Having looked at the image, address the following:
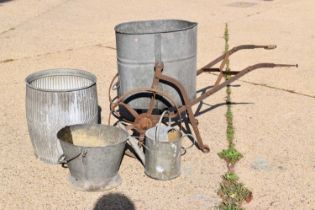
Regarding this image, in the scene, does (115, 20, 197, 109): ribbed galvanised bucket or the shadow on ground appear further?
(115, 20, 197, 109): ribbed galvanised bucket

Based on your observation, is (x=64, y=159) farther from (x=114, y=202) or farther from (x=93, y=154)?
(x=114, y=202)

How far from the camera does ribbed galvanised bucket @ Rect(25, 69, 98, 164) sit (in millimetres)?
4891

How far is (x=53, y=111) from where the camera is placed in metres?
4.93

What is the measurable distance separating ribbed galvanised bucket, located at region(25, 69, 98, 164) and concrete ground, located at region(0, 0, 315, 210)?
0.70ft

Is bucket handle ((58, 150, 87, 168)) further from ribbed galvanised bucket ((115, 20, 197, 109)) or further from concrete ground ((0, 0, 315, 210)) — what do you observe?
→ ribbed galvanised bucket ((115, 20, 197, 109))

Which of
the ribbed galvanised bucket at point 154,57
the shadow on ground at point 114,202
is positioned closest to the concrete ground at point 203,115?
the shadow on ground at point 114,202

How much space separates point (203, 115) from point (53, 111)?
2259mm

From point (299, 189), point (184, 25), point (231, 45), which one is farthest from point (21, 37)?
point (299, 189)

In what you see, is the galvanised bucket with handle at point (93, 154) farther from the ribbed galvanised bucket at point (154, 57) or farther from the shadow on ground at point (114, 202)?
the ribbed galvanised bucket at point (154, 57)

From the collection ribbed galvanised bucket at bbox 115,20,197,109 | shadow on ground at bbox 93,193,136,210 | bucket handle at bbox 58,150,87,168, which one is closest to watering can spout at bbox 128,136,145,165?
ribbed galvanised bucket at bbox 115,20,197,109

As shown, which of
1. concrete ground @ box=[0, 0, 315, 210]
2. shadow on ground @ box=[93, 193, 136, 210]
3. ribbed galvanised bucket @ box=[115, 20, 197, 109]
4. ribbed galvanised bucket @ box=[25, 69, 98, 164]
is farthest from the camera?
ribbed galvanised bucket @ box=[115, 20, 197, 109]

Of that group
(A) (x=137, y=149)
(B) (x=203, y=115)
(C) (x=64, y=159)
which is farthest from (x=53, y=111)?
(B) (x=203, y=115)

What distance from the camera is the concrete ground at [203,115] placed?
15.2 ft

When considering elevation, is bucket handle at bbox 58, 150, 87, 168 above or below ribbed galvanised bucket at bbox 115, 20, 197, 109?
below
